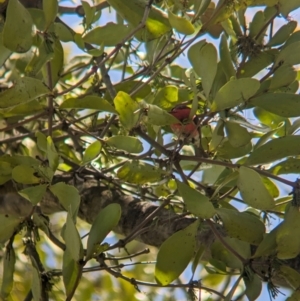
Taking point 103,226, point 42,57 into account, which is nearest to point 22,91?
point 42,57

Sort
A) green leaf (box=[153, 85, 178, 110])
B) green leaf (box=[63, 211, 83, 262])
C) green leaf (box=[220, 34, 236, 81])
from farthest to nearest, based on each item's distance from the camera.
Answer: green leaf (box=[153, 85, 178, 110]) → green leaf (box=[220, 34, 236, 81]) → green leaf (box=[63, 211, 83, 262])

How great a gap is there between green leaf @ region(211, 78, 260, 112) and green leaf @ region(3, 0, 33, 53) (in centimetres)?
21

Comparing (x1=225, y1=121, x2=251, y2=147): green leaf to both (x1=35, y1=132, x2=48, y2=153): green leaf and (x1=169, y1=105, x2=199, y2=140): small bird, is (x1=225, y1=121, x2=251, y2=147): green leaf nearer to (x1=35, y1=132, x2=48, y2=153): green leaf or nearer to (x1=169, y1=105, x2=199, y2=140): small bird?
(x1=169, y1=105, x2=199, y2=140): small bird

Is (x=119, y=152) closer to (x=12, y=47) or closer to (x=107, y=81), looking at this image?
(x=107, y=81)

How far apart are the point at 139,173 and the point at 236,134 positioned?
129 millimetres

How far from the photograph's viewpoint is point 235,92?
641 millimetres

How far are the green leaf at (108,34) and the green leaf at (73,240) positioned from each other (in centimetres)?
24

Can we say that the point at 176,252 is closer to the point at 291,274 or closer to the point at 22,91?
the point at 291,274

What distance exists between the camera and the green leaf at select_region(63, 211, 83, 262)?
0.61 meters

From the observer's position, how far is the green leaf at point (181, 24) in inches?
26.1

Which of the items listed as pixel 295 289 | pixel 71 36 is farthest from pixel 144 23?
pixel 295 289

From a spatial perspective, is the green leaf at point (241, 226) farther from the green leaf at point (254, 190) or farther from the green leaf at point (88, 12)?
the green leaf at point (88, 12)

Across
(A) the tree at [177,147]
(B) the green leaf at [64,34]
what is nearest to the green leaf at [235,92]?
(A) the tree at [177,147]

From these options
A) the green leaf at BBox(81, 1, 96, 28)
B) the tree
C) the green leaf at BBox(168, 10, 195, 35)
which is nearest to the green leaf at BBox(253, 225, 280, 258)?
the tree
